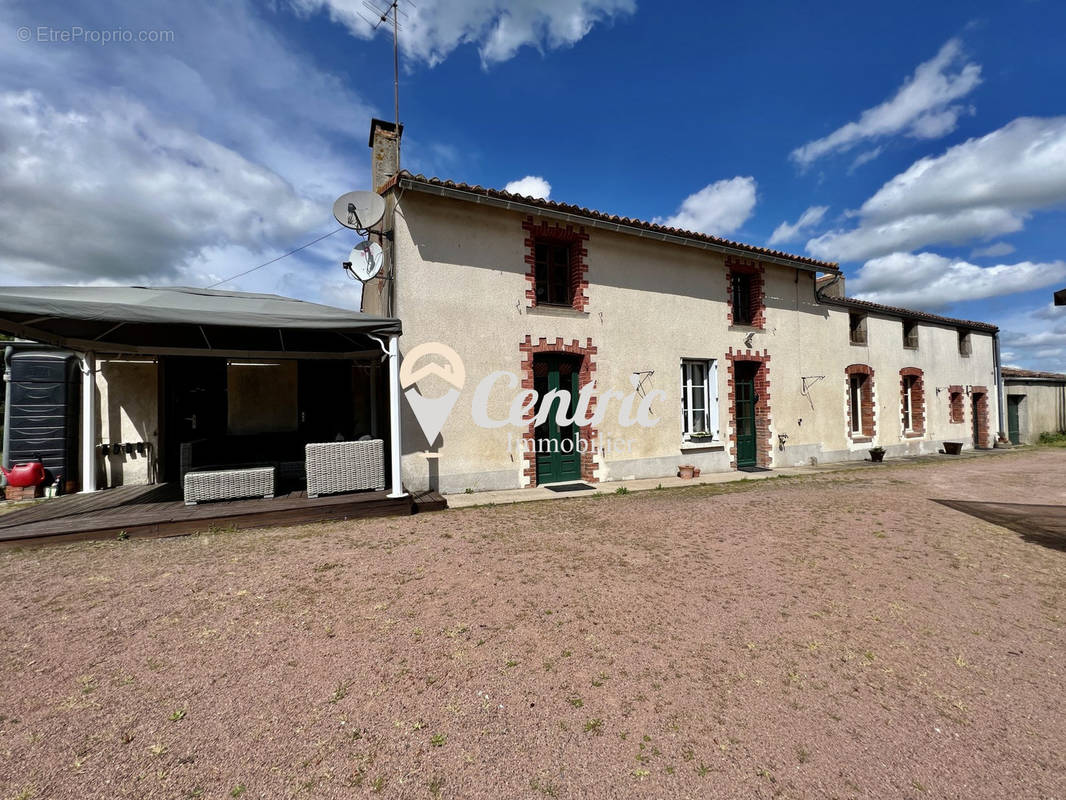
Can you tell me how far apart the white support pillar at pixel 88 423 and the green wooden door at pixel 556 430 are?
6786 millimetres

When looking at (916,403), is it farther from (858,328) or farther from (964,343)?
(964,343)

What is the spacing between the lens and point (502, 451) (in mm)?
7340

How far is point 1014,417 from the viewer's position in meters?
16.1

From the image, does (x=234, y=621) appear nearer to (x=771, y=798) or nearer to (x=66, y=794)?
(x=66, y=794)

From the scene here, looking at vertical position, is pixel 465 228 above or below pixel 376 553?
above

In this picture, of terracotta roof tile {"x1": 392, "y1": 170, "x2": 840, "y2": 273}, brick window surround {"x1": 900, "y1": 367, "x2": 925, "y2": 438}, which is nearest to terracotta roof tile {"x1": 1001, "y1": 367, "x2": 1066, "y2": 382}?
brick window surround {"x1": 900, "y1": 367, "x2": 925, "y2": 438}

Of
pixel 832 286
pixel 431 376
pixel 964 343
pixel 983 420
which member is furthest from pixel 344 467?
pixel 983 420

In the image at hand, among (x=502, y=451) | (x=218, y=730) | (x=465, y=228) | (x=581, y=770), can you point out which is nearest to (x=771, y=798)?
(x=581, y=770)

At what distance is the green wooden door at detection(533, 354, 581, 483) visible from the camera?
307 inches

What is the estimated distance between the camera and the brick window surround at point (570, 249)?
7.63 meters

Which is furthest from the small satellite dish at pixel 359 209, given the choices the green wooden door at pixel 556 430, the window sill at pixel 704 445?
the window sill at pixel 704 445

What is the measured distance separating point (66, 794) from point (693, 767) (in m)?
2.38

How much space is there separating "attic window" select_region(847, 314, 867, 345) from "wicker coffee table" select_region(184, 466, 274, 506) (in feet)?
46.0

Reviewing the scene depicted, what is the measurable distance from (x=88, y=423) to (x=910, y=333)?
64.4 ft
